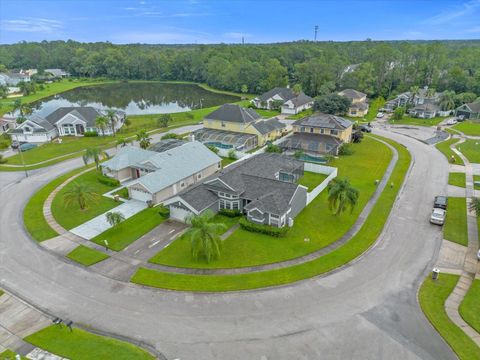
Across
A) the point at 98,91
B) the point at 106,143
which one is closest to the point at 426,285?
the point at 106,143

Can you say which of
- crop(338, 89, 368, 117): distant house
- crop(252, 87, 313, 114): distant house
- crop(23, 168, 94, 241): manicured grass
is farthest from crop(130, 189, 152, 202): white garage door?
crop(338, 89, 368, 117): distant house

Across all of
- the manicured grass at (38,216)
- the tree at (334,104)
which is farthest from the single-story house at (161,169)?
the tree at (334,104)

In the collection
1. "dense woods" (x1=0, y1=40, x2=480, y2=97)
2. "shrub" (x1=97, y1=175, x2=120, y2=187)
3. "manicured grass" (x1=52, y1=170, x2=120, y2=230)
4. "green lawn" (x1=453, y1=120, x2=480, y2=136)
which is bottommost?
"manicured grass" (x1=52, y1=170, x2=120, y2=230)

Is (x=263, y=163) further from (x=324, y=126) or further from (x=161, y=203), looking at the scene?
(x=324, y=126)

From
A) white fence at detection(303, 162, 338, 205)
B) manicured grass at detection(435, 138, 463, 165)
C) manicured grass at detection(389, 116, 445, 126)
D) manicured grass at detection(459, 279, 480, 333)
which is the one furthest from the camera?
manicured grass at detection(389, 116, 445, 126)

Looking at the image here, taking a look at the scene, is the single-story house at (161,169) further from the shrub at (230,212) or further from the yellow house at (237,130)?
the yellow house at (237,130)

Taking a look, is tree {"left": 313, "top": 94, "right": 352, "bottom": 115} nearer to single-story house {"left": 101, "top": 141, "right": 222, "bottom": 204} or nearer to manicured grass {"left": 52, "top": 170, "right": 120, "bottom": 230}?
single-story house {"left": 101, "top": 141, "right": 222, "bottom": 204}

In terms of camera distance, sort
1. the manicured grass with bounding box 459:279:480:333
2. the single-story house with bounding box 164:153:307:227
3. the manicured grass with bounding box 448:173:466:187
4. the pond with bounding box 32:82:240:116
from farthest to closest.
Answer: the pond with bounding box 32:82:240:116 < the manicured grass with bounding box 448:173:466:187 < the single-story house with bounding box 164:153:307:227 < the manicured grass with bounding box 459:279:480:333
